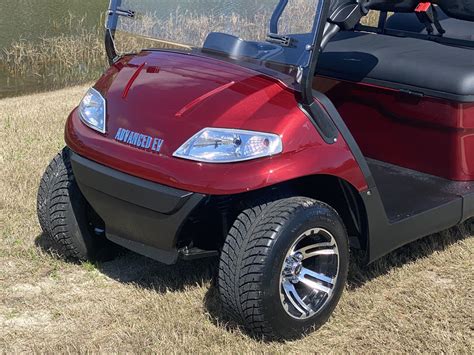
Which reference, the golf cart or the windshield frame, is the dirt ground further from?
the windshield frame

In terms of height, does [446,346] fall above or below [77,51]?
above

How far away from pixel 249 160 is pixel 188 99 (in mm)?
374

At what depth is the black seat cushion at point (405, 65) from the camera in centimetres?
340

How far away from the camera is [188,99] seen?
2742mm

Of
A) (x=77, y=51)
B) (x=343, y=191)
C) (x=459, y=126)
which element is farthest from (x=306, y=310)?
(x=77, y=51)

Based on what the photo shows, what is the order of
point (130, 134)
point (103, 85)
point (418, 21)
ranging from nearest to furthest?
point (130, 134), point (103, 85), point (418, 21)

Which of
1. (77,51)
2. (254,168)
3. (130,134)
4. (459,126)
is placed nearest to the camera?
(254,168)

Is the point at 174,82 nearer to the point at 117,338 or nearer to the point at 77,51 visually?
the point at 117,338

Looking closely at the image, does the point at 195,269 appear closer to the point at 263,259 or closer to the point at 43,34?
the point at 263,259

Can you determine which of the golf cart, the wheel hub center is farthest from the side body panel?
the wheel hub center

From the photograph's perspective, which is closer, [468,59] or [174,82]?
[174,82]

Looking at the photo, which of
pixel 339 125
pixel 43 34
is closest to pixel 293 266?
pixel 339 125

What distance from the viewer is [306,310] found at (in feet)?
9.19

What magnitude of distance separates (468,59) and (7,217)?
8.34 feet
